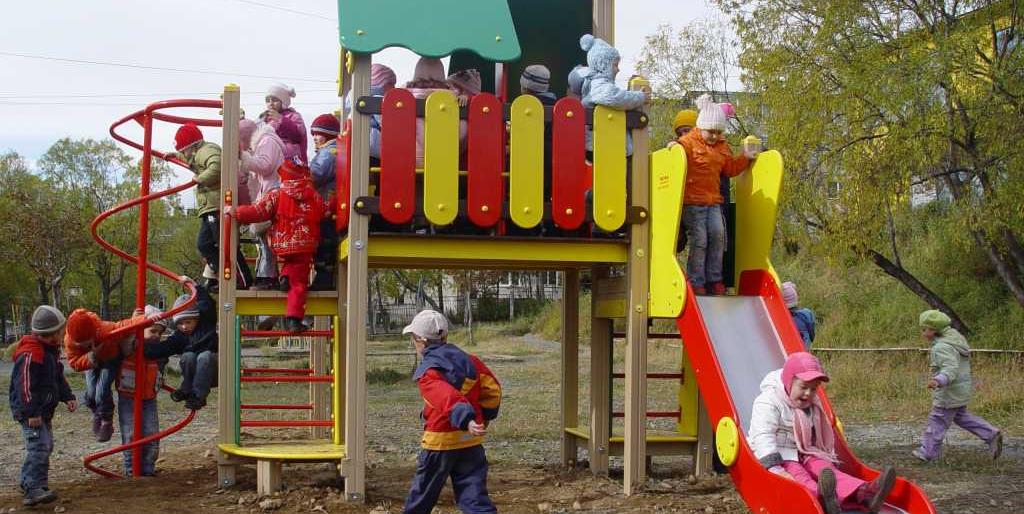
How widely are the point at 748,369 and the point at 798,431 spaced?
4.49 ft

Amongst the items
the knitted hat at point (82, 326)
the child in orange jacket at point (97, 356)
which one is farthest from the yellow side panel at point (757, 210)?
the knitted hat at point (82, 326)

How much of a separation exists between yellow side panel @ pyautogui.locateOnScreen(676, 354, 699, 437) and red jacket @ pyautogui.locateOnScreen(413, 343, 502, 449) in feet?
11.7

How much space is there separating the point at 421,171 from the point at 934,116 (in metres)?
10.9

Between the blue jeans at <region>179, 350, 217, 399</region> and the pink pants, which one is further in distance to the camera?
the blue jeans at <region>179, 350, 217, 399</region>

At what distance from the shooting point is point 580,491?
7.71 metres

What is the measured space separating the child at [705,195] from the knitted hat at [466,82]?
1.66 m

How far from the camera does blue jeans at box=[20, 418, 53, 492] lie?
6.93m

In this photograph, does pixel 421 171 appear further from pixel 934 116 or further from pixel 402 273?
pixel 402 273

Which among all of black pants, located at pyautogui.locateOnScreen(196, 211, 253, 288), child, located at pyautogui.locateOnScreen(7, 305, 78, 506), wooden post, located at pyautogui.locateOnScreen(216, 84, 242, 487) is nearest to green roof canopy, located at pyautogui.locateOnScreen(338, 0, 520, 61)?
wooden post, located at pyautogui.locateOnScreen(216, 84, 242, 487)

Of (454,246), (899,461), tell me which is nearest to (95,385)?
(454,246)

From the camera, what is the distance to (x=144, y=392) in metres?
8.24

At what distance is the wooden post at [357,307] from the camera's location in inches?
273

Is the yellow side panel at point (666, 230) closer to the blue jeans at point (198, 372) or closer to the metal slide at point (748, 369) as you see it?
the metal slide at point (748, 369)

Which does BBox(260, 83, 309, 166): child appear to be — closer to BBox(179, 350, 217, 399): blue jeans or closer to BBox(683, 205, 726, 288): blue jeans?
BBox(179, 350, 217, 399): blue jeans
